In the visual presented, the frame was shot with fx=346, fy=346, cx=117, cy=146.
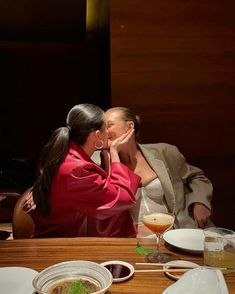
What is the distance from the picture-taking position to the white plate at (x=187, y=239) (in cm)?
147

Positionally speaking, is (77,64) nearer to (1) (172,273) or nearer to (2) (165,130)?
(2) (165,130)

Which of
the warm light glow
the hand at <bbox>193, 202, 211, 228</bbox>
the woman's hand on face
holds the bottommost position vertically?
the hand at <bbox>193, 202, 211, 228</bbox>

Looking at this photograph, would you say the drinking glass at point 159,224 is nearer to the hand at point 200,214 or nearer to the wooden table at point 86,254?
the wooden table at point 86,254

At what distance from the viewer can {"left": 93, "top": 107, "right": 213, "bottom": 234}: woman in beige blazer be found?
230 cm

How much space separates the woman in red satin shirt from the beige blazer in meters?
0.41

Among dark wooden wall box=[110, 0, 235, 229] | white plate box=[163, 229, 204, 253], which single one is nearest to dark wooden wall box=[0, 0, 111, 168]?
dark wooden wall box=[110, 0, 235, 229]

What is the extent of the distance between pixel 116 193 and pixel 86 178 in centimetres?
18

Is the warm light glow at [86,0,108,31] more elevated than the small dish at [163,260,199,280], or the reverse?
the warm light glow at [86,0,108,31]

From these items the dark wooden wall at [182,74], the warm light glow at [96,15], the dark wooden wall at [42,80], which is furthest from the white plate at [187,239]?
the dark wooden wall at [42,80]

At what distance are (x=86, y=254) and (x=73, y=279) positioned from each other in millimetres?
280

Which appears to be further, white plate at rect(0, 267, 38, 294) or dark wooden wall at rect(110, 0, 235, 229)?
dark wooden wall at rect(110, 0, 235, 229)

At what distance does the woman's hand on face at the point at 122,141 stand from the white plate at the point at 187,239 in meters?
0.75

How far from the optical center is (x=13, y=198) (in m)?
4.31

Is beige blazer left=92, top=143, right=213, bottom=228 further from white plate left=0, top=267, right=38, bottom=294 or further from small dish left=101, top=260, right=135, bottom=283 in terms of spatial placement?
white plate left=0, top=267, right=38, bottom=294
